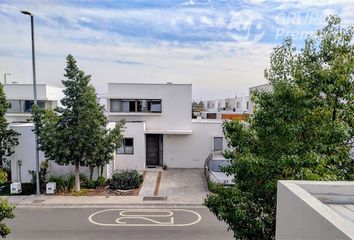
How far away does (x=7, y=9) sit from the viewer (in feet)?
44.5

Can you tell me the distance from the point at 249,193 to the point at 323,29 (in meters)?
5.23

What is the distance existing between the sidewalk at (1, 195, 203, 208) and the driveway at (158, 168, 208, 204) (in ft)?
0.54

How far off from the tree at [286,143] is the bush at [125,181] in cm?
988

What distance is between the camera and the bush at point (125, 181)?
16266mm

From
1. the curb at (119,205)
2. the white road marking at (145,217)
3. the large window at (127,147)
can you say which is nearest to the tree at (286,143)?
the white road marking at (145,217)

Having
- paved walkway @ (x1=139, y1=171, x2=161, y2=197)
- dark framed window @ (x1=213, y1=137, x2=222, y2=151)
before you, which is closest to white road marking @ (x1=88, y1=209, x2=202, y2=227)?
paved walkway @ (x1=139, y1=171, x2=161, y2=197)

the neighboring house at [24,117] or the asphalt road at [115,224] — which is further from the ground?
the neighboring house at [24,117]

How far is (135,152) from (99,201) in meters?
6.01

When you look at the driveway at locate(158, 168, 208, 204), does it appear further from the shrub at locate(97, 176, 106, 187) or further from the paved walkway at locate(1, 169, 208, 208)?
the shrub at locate(97, 176, 106, 187)

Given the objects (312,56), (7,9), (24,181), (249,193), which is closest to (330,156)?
(249,193)

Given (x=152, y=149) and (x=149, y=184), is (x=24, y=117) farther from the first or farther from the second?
(x=149, y=184)

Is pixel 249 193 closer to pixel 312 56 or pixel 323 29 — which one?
pixel 312 56

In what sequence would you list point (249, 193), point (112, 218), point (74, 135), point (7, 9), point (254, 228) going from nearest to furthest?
point (254, 228), point (249, 193), point (112, 218), point (7, 9), point (74, 135)

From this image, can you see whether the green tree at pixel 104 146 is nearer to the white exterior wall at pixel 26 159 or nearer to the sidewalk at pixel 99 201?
the sidewalk at pixel 99 201
